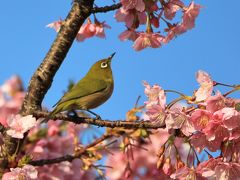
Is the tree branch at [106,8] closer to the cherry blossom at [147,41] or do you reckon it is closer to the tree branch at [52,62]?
the tree branch at [52,62]

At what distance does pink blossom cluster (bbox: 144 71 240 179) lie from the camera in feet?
11.3

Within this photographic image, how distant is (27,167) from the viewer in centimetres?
443

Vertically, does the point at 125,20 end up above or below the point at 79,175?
above

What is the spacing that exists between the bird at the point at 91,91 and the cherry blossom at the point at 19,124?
0.19 meters

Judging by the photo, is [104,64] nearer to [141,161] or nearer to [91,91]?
[91,91]

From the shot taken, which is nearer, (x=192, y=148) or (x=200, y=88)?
(x=200, y=88)

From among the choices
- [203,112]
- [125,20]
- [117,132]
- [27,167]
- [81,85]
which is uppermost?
[125,20]

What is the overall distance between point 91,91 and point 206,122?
2.25m

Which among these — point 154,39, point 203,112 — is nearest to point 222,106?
point 203,112

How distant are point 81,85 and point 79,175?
1428 mm

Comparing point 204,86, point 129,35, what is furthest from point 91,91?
point 204,86

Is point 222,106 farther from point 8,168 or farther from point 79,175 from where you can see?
point 79,175

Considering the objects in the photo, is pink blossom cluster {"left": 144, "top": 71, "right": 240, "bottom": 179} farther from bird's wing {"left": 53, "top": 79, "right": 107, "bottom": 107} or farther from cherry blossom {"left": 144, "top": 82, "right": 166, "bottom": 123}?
bird's wing {"left": 53, "top": 79, "right": 107, "bottom": 107}

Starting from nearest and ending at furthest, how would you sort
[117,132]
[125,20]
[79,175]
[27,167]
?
[27,167] < [125,20] < [117,132] < [79,175]
